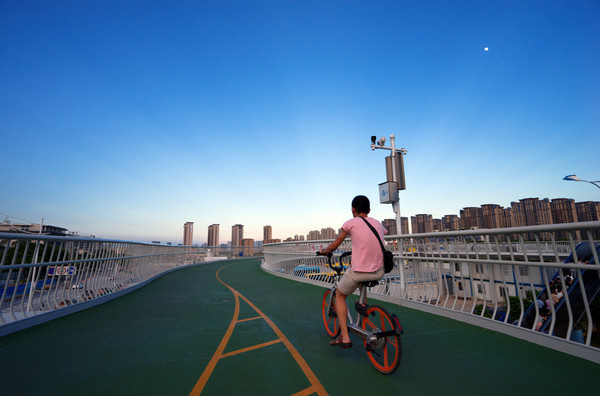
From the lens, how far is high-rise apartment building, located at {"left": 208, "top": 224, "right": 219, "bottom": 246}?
343 ft

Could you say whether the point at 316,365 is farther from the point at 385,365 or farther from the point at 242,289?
the point at 242,289

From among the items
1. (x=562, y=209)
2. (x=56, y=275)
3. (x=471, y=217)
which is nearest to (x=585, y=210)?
(x=562, y=209)

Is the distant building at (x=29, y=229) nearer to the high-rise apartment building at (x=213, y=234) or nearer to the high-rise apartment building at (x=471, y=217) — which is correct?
the high-rise apartment building at (x=213, y=234)

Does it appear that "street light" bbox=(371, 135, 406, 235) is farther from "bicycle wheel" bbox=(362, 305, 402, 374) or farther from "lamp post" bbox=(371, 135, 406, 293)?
"bicycle wheel" bbox=(362, 305, 402, 374)

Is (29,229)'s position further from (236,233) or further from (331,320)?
(331,320)

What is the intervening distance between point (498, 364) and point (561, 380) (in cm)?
58

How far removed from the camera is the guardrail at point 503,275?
3.65 metres

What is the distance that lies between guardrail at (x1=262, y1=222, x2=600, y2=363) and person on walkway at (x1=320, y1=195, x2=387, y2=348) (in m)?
2.27

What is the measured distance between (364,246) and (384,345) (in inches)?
46.0

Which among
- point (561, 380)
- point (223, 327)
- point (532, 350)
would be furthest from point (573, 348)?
point (223, 327)

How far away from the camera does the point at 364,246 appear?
3.38m

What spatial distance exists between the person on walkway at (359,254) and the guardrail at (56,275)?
18.6ft

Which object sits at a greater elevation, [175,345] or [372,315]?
[372,315]

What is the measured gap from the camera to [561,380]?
2963mm
